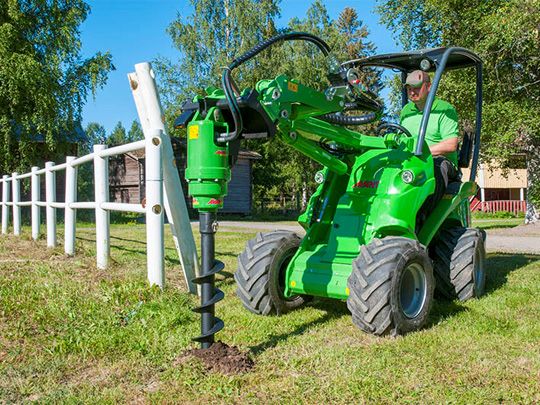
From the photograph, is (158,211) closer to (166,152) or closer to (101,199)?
(166,152)

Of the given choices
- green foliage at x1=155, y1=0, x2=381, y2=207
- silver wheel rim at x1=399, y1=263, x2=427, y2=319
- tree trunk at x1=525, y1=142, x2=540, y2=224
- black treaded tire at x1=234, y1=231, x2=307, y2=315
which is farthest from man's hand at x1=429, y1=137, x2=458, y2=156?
green foliage at x1=155, y1=0, x2=381, y2=207

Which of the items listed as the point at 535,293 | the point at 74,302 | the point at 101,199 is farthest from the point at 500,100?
the point at 74,302

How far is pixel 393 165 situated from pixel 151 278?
7.89 feet

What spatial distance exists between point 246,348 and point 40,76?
64.7ft

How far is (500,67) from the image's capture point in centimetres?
1694

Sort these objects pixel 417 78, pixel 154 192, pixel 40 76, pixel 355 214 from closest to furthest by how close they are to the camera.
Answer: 1. pixel 355 214
2. pixel 154 192
3. pixel 417 78
4. pixel 40 76

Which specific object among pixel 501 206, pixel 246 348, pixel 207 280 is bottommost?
pixel 501 206

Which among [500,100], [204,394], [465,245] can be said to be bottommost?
[204,394]

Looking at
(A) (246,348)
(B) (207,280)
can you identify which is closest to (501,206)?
(A) (246,348)

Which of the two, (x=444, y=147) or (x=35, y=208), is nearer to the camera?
(x=444, y=147)

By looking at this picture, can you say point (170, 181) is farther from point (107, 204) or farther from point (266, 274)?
point (266, 274)

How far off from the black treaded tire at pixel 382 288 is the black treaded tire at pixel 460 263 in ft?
3.84

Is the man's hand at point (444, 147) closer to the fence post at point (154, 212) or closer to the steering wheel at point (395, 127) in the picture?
the steering wheel at point (395, 127)

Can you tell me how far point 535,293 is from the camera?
19.0ft
